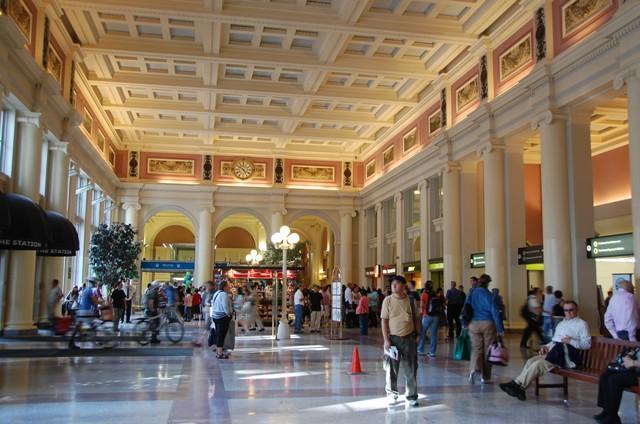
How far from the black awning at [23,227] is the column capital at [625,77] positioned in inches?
463

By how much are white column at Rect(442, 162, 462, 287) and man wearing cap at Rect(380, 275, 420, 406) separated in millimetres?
12524

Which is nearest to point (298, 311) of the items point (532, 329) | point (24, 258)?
point (24, 258)

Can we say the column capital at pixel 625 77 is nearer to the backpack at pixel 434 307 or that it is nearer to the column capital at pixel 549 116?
the column capital at pixel 549 116

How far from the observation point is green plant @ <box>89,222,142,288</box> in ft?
70.8

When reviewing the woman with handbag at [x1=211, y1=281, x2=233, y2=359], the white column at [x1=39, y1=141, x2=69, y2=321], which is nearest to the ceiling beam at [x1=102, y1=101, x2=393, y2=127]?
the white column at [x1=39, y1=141, x2=69, y2=321]

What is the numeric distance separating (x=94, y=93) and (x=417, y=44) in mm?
11963

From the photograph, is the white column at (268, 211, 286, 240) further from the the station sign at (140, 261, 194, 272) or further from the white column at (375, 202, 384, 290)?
the white column at (375, 202, 384, 290)

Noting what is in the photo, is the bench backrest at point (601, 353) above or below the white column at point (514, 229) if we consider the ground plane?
below

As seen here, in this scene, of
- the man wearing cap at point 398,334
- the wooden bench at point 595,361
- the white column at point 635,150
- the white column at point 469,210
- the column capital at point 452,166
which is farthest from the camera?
the column capital at point 452,166

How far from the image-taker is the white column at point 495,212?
663 inches

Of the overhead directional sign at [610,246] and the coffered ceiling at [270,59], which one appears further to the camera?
the coffered ceiling at [270,59]

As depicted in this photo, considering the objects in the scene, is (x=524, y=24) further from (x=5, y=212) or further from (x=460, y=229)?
(x=5, y=212)

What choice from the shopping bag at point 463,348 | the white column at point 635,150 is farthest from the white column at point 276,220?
the white column at point 635,150

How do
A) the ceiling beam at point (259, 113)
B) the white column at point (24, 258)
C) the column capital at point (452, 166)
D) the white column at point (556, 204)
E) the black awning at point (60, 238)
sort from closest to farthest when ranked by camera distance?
1. the white column at point (556, 204)
2. the white column at point (24, 258)
3. the black awning at point (60, 238)
4. the column capital at point (452, 166)
5. the ceiling beam at point (259, 113)
